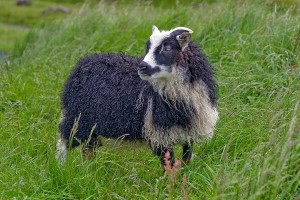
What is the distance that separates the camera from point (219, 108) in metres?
6.19

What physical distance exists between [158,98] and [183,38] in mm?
631

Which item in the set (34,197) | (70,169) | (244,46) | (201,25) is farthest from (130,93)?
(201,25)

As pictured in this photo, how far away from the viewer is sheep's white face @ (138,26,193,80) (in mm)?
4789

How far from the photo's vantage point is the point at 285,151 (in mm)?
3424

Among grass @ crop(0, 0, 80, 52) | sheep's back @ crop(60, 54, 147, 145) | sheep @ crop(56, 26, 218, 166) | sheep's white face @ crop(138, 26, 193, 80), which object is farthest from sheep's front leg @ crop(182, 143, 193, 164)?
grass @ crop(0, 0, 80, 52)

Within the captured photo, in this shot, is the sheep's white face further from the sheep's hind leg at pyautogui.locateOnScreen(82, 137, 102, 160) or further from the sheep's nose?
the sheep's hind leg at pyautogui.locateOnScreen(82, 137, 102, 160)

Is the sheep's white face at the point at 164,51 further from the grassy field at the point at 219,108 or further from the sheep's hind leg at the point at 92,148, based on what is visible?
the sheep's hind leg at the point at 92,148

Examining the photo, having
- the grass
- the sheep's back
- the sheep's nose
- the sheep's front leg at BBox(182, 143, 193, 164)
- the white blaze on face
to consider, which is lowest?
the grass

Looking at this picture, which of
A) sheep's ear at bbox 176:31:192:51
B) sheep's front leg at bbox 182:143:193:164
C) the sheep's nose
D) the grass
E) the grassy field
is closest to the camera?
the grassy field

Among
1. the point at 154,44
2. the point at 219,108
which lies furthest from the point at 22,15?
the point at 154,44

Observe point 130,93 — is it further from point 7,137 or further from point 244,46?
point 244,46

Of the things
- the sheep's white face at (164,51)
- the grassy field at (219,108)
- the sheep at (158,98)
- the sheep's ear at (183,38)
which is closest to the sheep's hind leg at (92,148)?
the sheep at (158,98)

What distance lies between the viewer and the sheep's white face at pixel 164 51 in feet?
15.7

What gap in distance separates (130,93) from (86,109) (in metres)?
0.59
